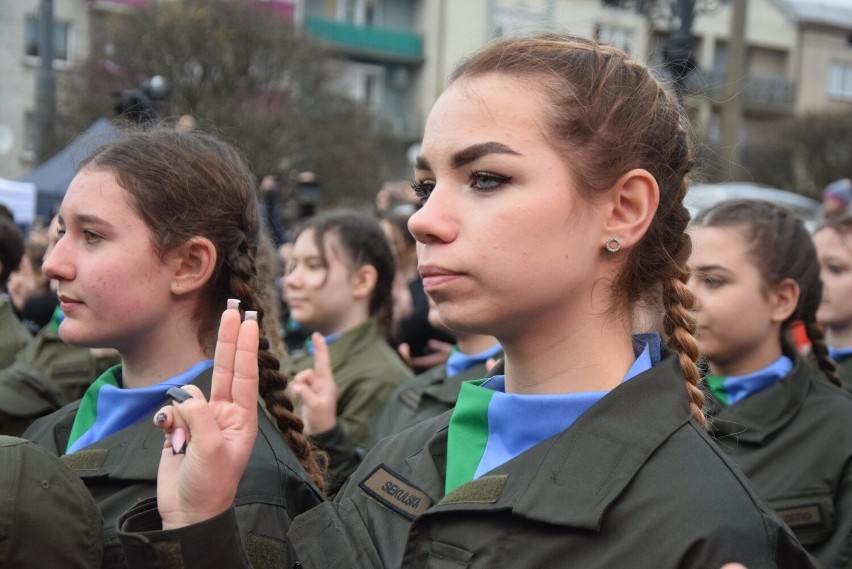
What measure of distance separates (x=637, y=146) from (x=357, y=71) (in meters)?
37.5

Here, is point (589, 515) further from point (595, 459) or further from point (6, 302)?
point (6, 302)

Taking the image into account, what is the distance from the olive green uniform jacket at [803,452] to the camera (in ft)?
10.6

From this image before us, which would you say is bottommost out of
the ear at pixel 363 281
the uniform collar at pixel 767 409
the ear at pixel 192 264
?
the ear at pixel 363 281

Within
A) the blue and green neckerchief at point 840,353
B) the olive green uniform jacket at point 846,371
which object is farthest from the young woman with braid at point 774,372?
the blue and green neckerchief at point 840,353

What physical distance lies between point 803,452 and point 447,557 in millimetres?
1983

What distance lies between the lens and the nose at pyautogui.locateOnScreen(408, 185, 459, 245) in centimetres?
191

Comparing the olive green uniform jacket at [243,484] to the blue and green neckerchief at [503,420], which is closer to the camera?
the blue and green neckerchief at [503,420]

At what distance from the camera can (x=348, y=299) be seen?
17.7 feet

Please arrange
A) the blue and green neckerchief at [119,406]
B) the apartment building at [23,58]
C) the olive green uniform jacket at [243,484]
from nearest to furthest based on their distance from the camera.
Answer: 1. the olive green uniform jacket at [243,484]
2. the blue and green neckerchief at [119,406]
3. the apartment building at [23,58]

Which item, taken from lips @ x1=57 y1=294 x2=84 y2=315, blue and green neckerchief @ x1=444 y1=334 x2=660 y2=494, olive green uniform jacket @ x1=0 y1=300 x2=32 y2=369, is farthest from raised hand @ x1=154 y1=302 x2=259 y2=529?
olive green uniform jacket @ x1=0 y1=300 x2=32 y2=369

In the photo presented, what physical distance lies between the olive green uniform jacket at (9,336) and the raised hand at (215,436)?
4001 mm

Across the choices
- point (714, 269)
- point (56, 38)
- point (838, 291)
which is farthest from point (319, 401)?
point (56, 38)

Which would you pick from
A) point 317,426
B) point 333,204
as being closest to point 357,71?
point 333,204

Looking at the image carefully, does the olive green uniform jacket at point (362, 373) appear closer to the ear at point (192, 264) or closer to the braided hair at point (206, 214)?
the braided hair at point (206, 214)
